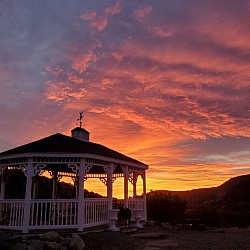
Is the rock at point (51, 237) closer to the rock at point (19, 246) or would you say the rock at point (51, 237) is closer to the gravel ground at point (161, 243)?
the rock at point (19, 246)

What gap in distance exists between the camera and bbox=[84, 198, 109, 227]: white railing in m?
14.5

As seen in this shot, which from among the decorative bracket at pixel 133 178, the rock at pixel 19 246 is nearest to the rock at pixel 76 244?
the rock at pixel 19 246

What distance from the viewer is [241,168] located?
29.3 meters

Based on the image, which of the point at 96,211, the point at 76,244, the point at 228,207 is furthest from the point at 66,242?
the point at 228,207

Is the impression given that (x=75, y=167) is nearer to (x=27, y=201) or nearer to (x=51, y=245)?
(x=27, y=201)

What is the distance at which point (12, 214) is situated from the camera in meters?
14.4

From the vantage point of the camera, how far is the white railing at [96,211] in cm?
1450

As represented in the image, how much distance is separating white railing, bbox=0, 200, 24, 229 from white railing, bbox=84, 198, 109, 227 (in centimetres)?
279

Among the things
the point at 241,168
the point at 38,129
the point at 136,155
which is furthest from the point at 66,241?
the point at 241,168

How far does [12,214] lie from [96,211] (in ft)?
12.2

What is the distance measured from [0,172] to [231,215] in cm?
2260

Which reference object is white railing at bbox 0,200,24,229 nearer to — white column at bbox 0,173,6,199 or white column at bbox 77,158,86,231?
white column at bbox 0,173,6,199

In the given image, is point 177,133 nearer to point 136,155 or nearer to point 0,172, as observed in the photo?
point 136,155

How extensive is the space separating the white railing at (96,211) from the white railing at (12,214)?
9.14ft
